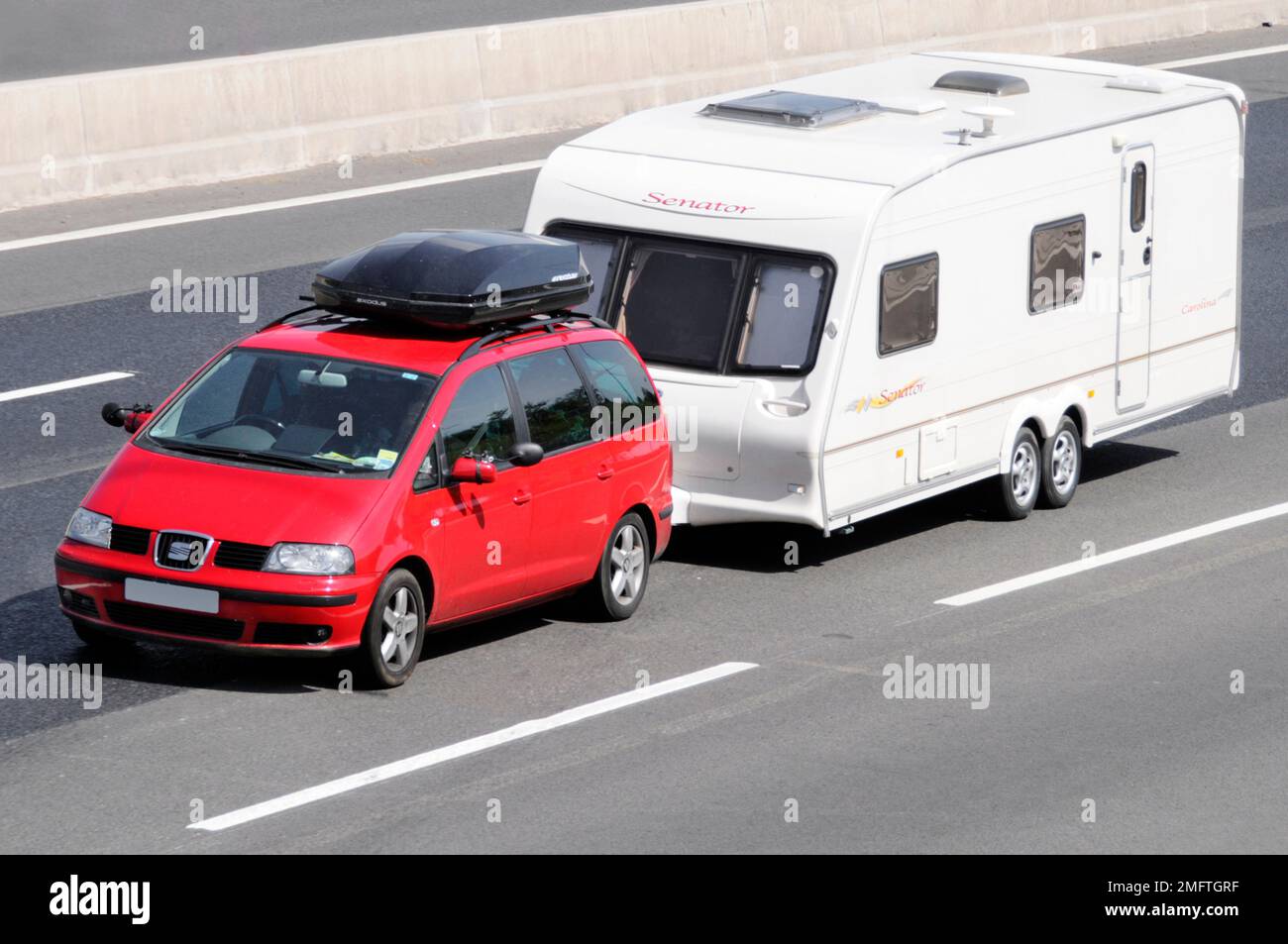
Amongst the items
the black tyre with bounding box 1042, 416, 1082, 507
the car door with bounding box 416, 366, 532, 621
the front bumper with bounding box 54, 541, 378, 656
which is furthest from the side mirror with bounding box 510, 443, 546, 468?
the black tyre with bounding box 1042, 416, 1082, 507

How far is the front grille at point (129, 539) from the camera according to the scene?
10570mm

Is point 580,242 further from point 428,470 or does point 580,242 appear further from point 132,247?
point 132,247

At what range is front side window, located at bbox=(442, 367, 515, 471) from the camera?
1119cm

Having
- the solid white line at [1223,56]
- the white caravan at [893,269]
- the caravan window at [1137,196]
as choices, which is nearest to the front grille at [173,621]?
the white caravan at [893,269]

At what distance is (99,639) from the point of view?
11.0m

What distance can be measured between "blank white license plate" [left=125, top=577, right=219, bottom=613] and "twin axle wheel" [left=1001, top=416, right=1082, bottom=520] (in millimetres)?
6157

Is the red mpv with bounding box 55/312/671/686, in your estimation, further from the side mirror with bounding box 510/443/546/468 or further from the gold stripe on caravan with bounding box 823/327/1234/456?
the gold stripe on caravan with bounding box 823/327/1234/456

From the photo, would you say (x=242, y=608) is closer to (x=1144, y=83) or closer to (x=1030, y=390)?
(x=1030, y=390)

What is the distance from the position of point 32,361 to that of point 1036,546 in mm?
7471

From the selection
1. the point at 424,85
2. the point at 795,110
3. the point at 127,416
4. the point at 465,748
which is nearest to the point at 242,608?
the point at 465,748

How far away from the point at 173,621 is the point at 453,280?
2.31m

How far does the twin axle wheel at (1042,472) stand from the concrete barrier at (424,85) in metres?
9.60

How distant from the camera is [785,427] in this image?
1305cm

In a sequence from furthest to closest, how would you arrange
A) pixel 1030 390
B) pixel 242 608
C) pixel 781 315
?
pixel 1030 390 → pixel 781 315 → pixel 242 608
